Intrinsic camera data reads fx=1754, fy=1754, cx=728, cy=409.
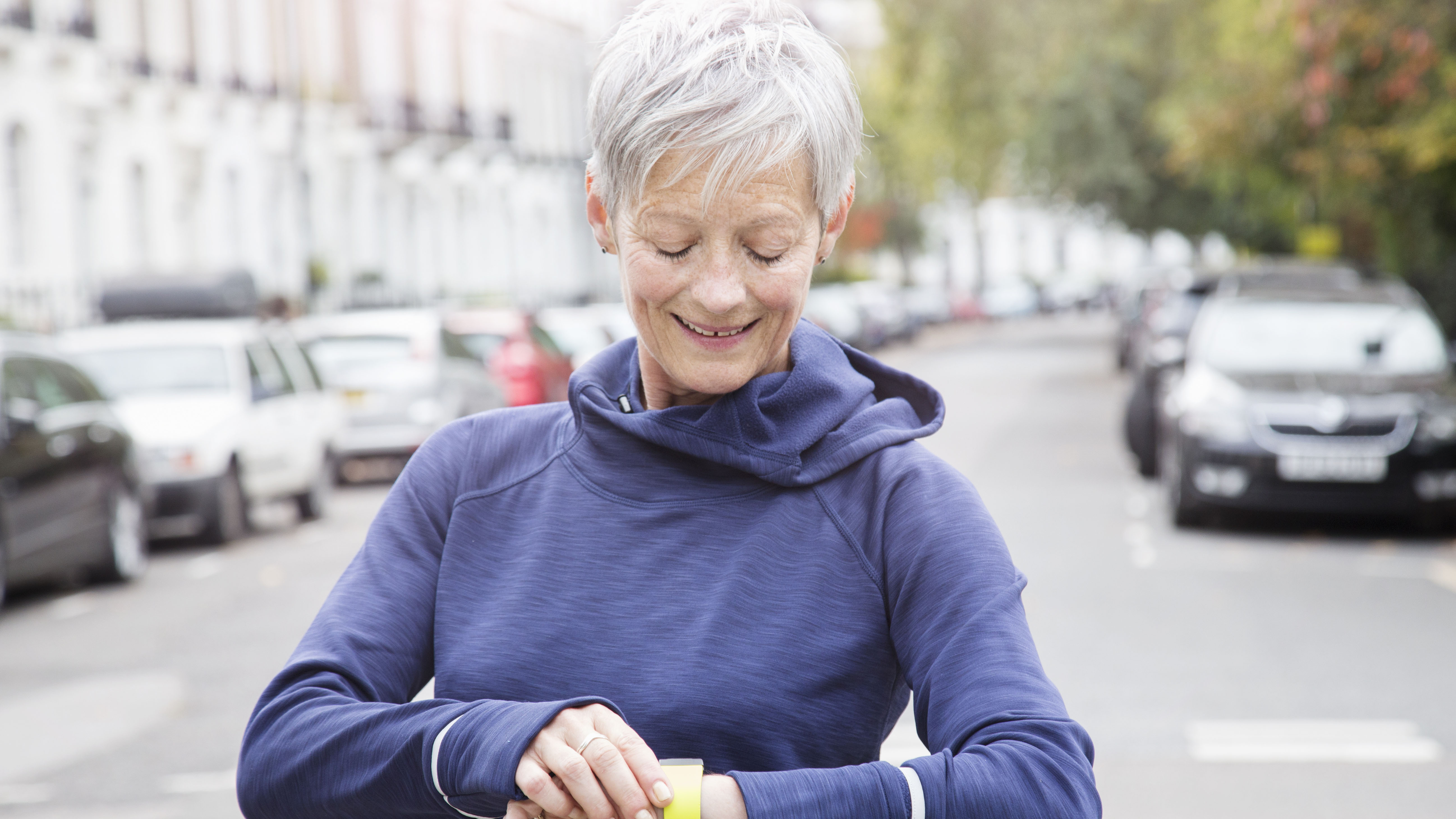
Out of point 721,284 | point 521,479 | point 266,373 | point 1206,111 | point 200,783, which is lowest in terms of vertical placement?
point 200,783

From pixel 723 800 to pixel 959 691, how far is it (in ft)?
0.88

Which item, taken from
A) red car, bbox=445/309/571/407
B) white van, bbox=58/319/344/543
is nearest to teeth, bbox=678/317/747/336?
white van, bbox=58/319/344/543

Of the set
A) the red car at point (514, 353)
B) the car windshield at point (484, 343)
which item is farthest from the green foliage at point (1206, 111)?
the car windshield at point (484, 343)

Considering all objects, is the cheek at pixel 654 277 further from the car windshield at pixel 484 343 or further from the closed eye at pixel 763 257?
the car windshield at pixel 484 343

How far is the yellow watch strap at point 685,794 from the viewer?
1.65 m

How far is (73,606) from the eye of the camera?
10.1 metres

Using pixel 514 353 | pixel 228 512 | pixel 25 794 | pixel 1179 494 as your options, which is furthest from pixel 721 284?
pixel 514 353

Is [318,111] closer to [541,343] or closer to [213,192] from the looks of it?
[213,192]

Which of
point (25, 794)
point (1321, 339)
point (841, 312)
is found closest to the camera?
point (25, 794)

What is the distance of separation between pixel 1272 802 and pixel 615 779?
4328 mm

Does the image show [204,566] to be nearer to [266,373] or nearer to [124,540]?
[124,540]

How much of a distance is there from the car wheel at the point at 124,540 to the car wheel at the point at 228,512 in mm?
1148

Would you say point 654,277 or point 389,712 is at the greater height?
point 654,277

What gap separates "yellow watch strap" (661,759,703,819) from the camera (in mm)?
1652
